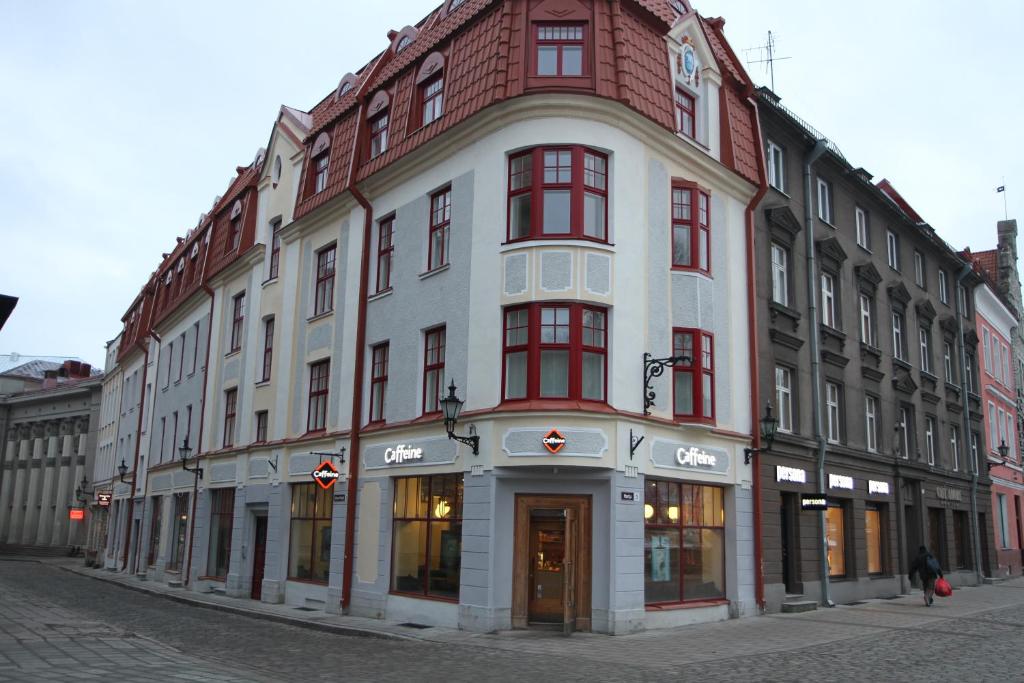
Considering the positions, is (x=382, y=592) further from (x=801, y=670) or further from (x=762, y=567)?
(x=801, y=670)

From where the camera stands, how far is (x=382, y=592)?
19906mm

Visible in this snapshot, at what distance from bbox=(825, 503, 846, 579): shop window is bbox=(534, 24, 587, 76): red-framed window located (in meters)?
13.8

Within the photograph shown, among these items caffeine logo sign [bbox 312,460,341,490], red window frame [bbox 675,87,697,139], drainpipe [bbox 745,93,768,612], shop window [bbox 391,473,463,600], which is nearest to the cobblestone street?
drainpipe [bbox 745,93,768,612]

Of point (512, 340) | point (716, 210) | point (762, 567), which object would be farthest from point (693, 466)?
point (716, 210)

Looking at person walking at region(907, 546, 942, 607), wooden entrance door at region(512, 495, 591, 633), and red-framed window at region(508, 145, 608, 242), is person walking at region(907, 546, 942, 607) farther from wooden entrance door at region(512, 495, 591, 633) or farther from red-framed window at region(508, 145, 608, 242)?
red-framed window at region(508, 145, 608, 242)

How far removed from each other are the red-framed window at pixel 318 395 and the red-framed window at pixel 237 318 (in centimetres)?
604

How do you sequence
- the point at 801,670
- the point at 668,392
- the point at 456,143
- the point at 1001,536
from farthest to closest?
the point at 1001,536 < the point at 456,143 < the point at 668,392 < the point at 801,670

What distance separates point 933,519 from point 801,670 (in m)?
22.0

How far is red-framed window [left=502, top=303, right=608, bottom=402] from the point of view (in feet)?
56.4

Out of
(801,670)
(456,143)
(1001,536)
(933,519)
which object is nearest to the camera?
(801,670)

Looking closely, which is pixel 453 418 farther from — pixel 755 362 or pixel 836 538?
pixel 836 538

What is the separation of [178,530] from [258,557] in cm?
845

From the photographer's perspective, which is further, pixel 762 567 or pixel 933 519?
pixel 933 519

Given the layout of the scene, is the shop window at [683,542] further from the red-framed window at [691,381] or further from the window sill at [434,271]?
the window sill at [434,271]
